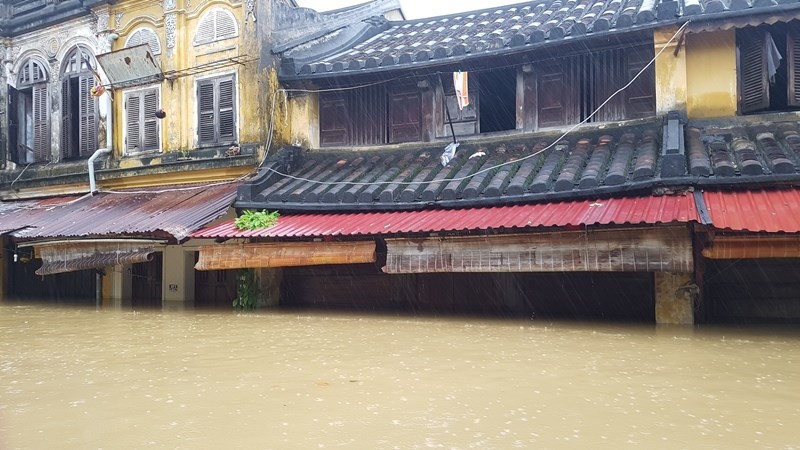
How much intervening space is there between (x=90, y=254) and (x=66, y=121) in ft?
17.7

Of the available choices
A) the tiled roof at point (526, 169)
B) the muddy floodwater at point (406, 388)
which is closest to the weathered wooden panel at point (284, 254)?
the tiled roof at point (526, 169)

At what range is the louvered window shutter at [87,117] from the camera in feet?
50.3

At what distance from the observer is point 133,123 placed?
14789mm

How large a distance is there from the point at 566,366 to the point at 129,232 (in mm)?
8107

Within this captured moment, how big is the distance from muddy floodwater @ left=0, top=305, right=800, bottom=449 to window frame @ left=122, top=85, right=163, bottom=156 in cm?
685

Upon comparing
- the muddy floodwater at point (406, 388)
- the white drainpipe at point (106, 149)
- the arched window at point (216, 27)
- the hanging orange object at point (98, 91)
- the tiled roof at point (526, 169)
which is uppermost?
the arched window at point (216, 27)

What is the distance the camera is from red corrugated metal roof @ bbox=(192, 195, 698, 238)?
26.5 feet

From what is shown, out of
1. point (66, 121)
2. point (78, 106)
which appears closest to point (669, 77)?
point (78, 106)

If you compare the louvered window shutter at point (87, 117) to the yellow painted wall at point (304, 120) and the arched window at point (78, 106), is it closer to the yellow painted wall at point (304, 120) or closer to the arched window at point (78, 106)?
the arched window at point (78, 106)

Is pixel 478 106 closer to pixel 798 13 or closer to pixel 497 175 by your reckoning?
pixel 497 175

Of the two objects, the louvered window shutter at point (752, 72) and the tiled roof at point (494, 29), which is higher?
the tiled roof at point (494, 29)

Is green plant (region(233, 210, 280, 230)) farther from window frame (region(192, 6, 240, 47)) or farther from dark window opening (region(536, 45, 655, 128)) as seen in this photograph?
dark window opening (region(536, 45, 655, 128))

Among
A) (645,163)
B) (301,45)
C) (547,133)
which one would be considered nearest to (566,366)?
(645,163)

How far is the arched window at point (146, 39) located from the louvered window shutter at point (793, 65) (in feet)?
39.8
